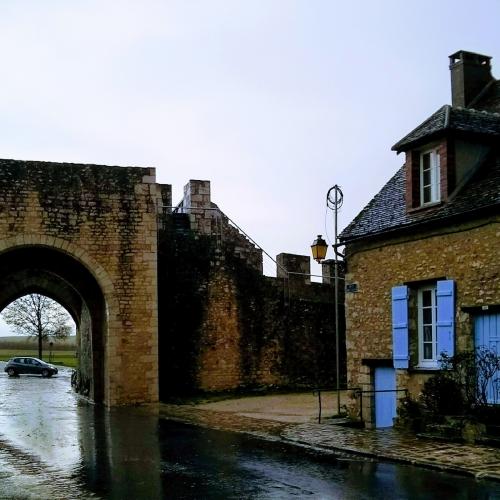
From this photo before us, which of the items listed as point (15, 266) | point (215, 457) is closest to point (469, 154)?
point (215, 457)

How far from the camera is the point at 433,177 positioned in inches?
543

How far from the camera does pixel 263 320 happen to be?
77.4ft

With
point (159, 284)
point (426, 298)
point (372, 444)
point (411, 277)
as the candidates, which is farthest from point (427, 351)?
point (159, 284)

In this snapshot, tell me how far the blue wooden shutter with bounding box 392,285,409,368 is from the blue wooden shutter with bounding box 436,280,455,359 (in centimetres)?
80

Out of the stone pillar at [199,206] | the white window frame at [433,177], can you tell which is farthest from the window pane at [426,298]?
the stone pillar at [199,206]

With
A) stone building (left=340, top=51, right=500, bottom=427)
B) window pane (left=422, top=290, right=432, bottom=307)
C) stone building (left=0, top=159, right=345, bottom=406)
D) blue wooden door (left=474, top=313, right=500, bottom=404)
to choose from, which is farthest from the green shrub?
stone building (left=0, top=159, right=345, bottom=406)

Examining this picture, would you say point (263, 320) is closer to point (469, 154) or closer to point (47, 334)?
point (469, 154)

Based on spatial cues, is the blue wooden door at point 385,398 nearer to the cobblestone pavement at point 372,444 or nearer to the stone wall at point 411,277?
the stone wall at point 411,277

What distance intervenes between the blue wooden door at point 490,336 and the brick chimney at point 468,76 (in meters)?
6.56

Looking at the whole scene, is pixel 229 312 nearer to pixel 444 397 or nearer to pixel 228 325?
pixel 228 325

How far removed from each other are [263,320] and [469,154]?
1143cm

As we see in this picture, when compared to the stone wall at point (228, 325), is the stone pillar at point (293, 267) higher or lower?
higher

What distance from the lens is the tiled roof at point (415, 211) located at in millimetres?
12234

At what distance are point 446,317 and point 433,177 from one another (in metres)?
2.84
